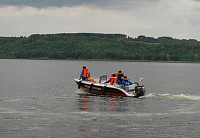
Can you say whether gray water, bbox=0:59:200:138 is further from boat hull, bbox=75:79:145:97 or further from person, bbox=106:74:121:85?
person, bbox=106:74:121:85

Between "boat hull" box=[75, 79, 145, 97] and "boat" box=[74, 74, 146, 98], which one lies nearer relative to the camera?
"boat" box=[74, 74, 146, 98]

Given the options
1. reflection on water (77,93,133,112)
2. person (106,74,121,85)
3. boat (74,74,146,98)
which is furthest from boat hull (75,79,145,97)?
person (106,74,121,85)

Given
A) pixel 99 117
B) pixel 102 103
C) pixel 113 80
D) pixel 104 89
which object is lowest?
pixel 99 117

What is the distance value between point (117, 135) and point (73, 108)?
9409mm

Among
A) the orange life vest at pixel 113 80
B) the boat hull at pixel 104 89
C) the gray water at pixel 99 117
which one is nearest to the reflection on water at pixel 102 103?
the gray water at pixel 99 117

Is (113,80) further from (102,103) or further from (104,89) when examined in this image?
(102,103)

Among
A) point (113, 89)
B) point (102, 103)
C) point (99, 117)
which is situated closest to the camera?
point (99, 117)

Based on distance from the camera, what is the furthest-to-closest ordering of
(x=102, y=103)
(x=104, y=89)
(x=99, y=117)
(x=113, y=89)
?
Result: (x=104, y=89) < (x=113, y=89) < (x=102, y=103) < (x=99, y=117)

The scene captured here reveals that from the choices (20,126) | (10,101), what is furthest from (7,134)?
(10,101)

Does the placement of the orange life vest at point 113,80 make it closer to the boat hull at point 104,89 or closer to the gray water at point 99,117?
the boat hull at point 104,89

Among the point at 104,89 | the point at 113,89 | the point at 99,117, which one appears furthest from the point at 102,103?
the point at 99,117

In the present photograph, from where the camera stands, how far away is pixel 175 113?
98.4 ft

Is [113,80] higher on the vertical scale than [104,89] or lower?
higher

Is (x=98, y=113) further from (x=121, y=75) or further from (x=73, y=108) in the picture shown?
(x=121, y=75)
